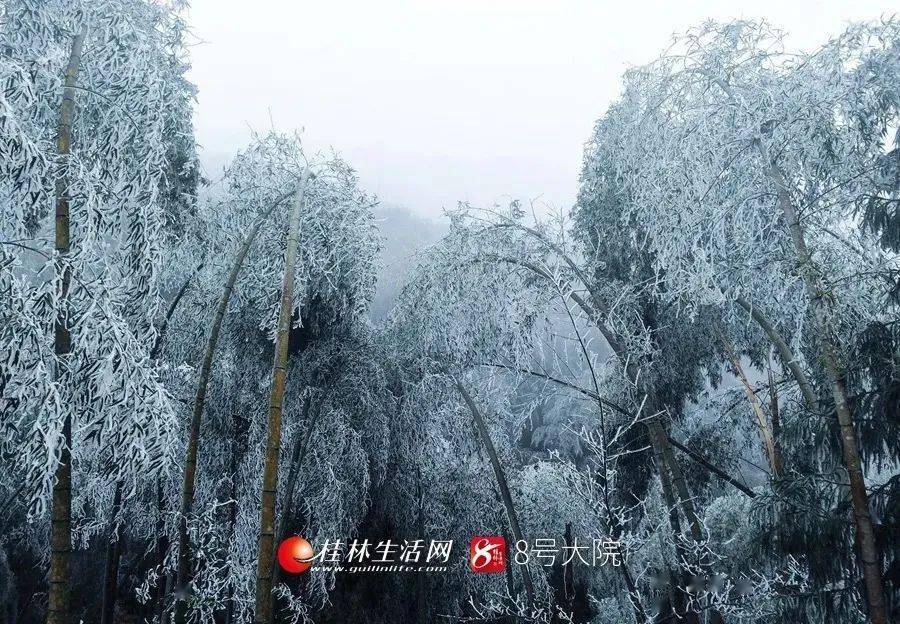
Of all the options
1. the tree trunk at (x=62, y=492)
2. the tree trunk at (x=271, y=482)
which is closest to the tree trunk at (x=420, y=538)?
the tree trunk at (x=271, y=482)

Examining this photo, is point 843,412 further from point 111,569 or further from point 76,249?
point 111,569

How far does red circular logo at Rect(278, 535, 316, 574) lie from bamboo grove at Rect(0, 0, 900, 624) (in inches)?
6.4

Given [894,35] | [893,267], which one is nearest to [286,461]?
[893,267]

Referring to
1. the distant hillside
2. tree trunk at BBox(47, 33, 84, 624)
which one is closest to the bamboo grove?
tree trunk at BBox(47, 33, 84, 624)

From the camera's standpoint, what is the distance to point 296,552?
5621 millimetres

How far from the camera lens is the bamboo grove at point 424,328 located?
10.2ft

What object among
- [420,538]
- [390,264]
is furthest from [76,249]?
[420,538]

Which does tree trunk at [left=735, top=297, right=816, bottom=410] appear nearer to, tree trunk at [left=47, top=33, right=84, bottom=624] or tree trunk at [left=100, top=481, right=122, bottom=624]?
tree trunk at [left=47, top=33, right=84, bottom=624]

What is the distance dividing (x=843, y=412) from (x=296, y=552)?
→ 14.3 feet

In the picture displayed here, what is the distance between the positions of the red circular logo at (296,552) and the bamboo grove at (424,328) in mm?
163

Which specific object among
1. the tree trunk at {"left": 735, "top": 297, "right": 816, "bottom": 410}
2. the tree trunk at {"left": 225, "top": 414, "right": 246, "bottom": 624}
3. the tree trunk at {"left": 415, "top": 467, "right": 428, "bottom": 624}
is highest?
the tree trunk at {"left": 735, "top": 297, "right": 816, "bottom": 410}

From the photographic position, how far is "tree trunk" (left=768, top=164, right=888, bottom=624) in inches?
131

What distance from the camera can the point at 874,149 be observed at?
3771mm

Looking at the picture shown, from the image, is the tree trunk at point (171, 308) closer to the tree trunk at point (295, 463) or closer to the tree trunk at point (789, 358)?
the tree trunk at point (295, 463)
